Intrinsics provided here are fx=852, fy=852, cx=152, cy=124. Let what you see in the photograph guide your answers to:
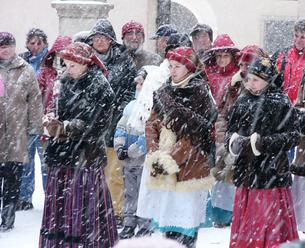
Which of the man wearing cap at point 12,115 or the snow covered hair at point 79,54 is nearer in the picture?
the snow covered hair at point 79,54

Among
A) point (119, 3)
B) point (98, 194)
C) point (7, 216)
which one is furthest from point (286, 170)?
point (119, 3)

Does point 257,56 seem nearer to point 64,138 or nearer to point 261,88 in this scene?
point 261,88

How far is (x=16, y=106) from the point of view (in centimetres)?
753

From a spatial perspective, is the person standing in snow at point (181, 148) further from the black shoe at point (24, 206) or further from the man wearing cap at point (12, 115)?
the black shoe at point (24, 206)

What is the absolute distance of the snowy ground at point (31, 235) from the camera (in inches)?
267

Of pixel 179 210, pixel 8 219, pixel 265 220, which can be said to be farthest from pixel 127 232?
pixel 265 220

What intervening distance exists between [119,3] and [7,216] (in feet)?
43.1

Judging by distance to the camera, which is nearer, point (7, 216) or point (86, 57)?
point (86, 57)

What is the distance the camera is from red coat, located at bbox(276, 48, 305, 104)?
835cm

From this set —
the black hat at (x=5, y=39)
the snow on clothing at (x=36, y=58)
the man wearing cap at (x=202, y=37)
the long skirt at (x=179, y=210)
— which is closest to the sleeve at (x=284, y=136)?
the long skirt at (x=179, y=210)

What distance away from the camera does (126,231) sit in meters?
6.94

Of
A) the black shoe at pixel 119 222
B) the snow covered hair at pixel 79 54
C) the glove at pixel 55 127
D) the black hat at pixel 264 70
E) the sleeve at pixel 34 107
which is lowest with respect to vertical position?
the black shoe at pixel 119 222

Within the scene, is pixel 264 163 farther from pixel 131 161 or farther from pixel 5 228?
pixel 5 228

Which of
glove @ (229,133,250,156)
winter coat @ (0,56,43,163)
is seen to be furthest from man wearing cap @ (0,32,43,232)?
glove @ (229,133,250,156)
